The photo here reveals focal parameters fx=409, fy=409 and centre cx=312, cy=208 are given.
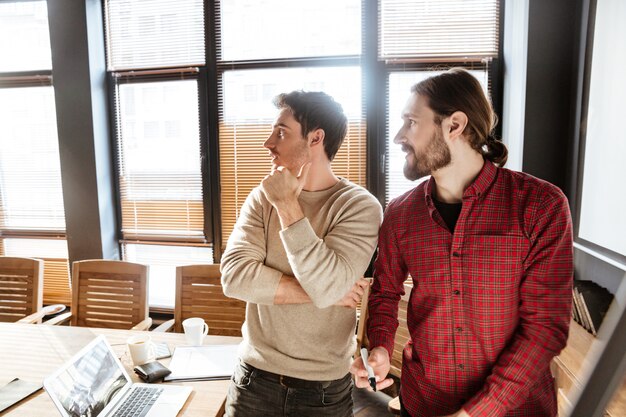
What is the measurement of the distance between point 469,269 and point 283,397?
0.67 metres

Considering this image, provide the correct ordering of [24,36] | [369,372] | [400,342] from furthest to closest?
[24,36] < [400,342] < [369,372]

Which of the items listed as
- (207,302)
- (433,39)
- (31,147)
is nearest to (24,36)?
(31,147)

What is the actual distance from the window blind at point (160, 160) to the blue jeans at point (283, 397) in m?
1.96

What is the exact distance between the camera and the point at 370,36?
2750mm

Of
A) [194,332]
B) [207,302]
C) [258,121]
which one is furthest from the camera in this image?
[258,121]

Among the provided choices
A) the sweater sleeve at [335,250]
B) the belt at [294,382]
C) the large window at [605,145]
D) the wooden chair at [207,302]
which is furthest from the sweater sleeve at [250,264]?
the large window at [605,145]

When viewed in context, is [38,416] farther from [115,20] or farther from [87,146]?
[115,20]

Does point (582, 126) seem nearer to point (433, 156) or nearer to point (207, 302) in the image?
point (433, 156)

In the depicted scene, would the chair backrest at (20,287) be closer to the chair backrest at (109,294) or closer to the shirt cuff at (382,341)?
the chair backrest at (109,294)

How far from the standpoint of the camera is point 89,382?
1260mm

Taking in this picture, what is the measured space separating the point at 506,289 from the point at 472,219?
0.19m

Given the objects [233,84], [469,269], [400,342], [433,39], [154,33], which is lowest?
[400,342]

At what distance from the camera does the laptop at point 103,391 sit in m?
1.17

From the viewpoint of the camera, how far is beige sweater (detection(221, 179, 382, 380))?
1.15 meters
